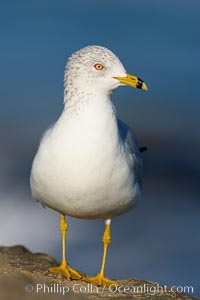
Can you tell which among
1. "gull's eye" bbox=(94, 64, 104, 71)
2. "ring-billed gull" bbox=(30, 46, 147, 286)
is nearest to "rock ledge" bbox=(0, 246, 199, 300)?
"ring-billed gull" bbox=(30, 46, 147, 286)

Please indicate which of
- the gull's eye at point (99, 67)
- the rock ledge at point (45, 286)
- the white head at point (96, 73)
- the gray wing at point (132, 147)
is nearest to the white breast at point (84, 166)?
the white head at point (96, 73)

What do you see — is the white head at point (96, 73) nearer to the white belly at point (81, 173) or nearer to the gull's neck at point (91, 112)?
the gull's neck at point (91, 112)

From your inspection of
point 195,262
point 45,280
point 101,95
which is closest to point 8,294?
point 45,280

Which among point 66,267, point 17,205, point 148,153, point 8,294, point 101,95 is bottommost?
point 8,294

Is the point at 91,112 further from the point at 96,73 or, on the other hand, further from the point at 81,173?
the point at 81,173

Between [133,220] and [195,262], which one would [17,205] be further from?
[195,262]

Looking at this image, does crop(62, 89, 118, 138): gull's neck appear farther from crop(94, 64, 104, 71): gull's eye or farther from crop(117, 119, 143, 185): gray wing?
crop(117, 119, 143, 185): gray wing

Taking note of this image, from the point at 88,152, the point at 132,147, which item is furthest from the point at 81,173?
the point at 132,147
